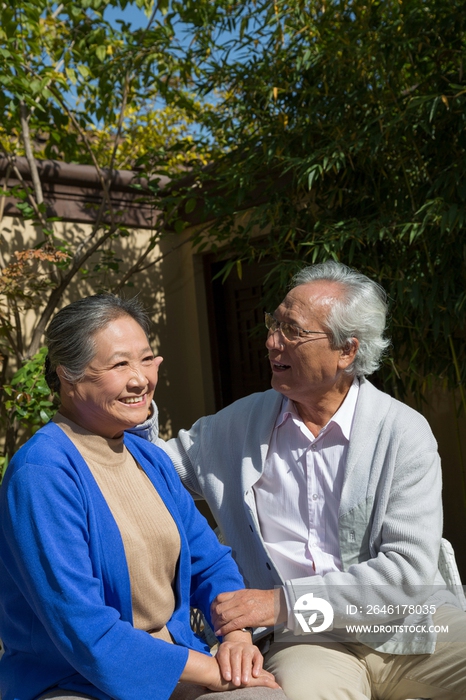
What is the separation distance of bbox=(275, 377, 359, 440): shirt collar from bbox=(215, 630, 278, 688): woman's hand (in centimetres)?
70

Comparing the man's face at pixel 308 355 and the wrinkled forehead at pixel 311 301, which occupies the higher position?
the wrinkled forehead at pixel 311 301

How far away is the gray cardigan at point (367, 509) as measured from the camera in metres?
1.94

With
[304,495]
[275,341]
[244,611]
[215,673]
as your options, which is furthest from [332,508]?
[215,673]

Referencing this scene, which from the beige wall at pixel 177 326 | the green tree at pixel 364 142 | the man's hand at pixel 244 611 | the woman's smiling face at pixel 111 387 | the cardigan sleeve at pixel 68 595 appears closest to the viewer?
the cardigan sleeve at pixel 68 595

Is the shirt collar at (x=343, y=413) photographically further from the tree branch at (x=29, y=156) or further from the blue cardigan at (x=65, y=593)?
the tree branch at (x=29, y=156)

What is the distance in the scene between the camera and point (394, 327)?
12.2ft

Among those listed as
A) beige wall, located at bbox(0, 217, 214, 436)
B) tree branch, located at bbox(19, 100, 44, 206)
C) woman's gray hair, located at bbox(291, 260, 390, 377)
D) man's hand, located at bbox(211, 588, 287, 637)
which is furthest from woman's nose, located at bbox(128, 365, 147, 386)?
beige wall, located at bbox(0, 217, 214, 436)

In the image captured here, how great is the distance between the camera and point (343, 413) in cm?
224

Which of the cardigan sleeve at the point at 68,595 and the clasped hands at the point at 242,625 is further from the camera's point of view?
the clasped hands at the point at 242,625

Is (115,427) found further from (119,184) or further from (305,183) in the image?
(119,184)

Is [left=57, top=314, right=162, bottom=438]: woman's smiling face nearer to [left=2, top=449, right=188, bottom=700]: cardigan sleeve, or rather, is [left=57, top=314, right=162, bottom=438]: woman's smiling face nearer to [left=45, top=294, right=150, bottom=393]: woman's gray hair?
[left=45, top=294, right=150, bottom=393]: woman's gray hair

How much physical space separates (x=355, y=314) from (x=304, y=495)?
0.58 metres

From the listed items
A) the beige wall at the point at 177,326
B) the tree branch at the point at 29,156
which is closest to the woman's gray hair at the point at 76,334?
the tree branch at the point at 29,156

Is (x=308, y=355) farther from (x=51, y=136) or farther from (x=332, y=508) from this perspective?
(x=51, y=136)
